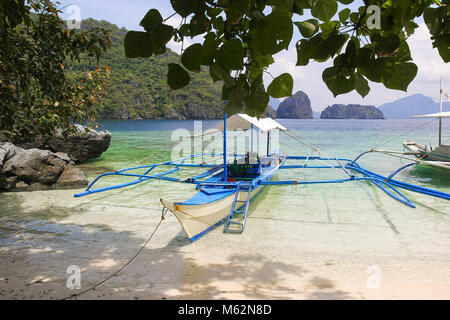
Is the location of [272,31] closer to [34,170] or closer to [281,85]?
[281,85]

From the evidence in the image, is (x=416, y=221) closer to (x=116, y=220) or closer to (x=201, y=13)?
(x=116, y=220)

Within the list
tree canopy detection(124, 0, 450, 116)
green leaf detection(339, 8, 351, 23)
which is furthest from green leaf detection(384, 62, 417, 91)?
green leaf detection(339, 8, 351, 23)

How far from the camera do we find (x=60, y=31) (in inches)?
175

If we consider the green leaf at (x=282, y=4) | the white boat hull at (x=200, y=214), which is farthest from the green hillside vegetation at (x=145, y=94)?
the green leaf at (x=282, y=4)

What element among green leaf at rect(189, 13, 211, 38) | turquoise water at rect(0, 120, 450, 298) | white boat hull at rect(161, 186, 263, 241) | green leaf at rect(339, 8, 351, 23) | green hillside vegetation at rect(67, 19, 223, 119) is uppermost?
green hillside vegetation at rect(67, 19, 223, 119)

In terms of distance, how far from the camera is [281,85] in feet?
4.06

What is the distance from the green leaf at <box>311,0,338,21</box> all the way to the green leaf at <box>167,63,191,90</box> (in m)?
0.59

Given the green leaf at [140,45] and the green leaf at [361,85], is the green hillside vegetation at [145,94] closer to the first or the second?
the green leaf at [140,45]

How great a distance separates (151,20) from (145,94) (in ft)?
244

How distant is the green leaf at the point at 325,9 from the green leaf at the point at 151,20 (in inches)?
24.7

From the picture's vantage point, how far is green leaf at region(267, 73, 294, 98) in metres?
1.24

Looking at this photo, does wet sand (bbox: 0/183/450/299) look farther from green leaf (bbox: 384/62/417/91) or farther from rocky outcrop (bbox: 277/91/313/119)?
rocky outcrop (bbox: 277/91/313/119)
